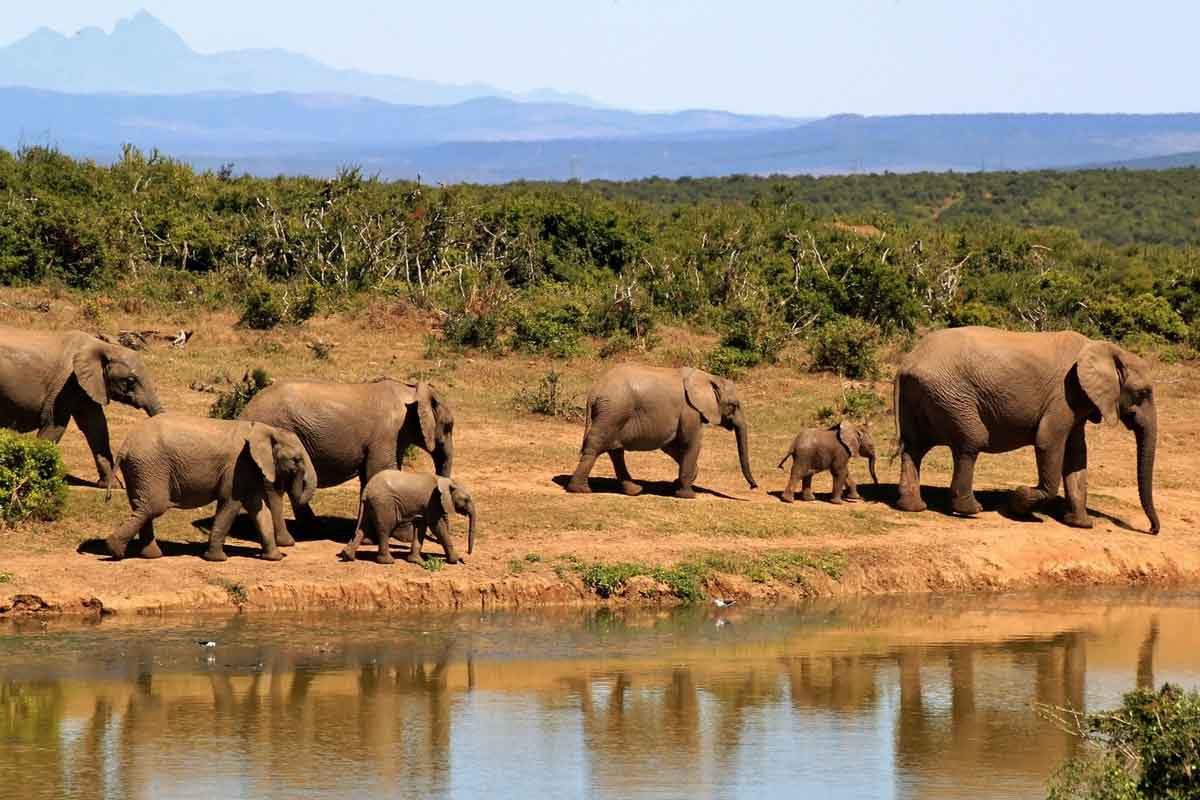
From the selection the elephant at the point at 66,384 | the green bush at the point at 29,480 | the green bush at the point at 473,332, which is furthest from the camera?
the green bush at the point at 473,332

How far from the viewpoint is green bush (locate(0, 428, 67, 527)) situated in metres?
18.3

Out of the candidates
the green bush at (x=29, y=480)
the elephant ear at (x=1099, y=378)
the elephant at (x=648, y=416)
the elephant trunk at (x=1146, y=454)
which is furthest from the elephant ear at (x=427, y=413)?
the elephant trunk at (x=1146, y=454)

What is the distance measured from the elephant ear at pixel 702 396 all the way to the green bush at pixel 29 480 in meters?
6.87

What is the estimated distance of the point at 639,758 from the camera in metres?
13.3

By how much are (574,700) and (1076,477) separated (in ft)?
28.4

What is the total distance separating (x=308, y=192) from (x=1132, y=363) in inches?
910

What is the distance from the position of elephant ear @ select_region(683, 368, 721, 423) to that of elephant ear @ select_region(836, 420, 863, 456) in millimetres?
1371

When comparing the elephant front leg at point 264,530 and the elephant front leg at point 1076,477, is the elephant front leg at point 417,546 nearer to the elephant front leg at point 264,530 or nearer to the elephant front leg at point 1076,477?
the elephant front leg at point 264,530

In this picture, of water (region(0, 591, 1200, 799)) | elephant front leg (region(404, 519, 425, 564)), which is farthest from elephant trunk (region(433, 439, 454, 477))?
water (region(0, 591, 1200, 799))

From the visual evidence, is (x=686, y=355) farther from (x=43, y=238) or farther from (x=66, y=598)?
(x=66, y=598)

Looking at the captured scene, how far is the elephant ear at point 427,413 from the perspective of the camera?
63.6ft

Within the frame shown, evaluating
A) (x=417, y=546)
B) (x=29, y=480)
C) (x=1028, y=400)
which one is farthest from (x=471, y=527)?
(x=1028, y=400)

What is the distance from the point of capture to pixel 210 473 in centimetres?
1742

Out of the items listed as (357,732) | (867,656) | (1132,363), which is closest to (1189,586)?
(1132,363)
